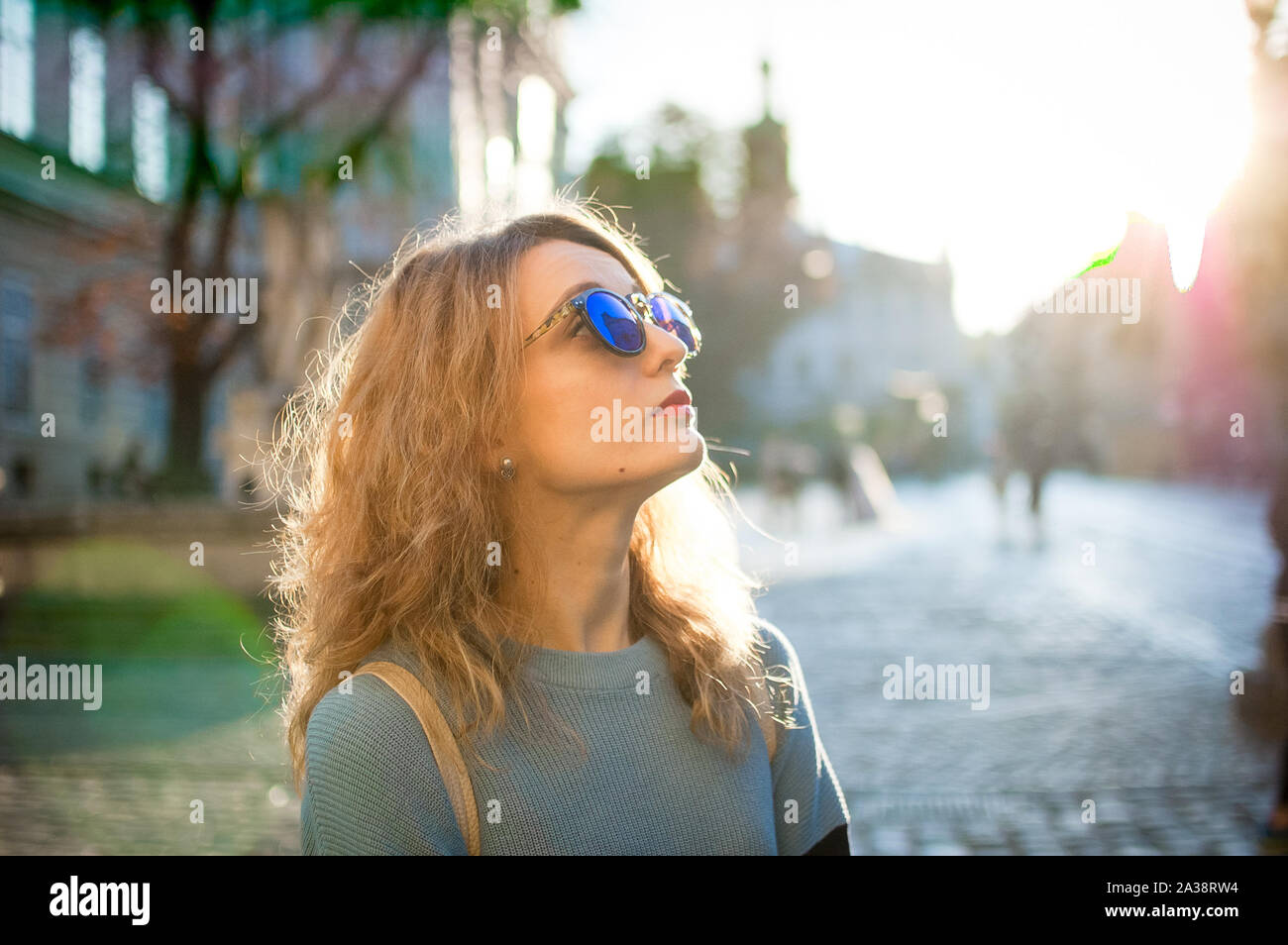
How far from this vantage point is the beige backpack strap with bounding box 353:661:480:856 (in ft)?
5.72

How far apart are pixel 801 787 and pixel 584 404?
32.1 inches

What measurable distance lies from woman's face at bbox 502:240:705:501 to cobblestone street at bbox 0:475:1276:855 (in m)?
3.17

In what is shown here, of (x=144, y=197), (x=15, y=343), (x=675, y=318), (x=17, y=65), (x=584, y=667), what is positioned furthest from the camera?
(x=15, y=343)

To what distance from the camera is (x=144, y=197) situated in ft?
49.7

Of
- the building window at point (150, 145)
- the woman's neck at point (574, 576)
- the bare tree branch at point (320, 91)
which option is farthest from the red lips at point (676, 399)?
the building window at point (150, 145)

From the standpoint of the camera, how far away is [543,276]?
2.11 meters

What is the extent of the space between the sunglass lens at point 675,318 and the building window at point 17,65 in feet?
56.3

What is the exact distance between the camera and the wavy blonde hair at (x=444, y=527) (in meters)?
1.93

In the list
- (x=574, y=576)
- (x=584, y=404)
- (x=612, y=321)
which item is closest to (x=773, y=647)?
(x=574, y=576)

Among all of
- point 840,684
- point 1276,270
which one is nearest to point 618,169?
point 1276,270

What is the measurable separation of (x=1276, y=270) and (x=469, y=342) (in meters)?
10.5

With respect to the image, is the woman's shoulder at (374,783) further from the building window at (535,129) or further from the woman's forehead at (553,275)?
the building window at (535,129)

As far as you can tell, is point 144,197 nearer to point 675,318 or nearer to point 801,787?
point 675,318

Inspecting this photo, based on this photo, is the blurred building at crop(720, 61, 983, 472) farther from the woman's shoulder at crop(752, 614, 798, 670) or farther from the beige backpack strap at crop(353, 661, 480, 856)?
the beige backpack strap at crop(353, 661, 480, 856)
